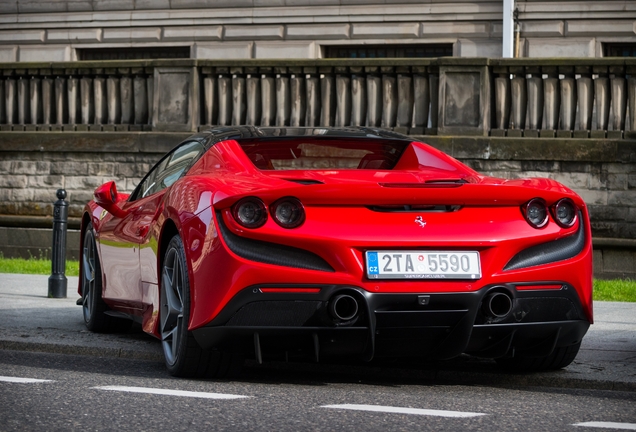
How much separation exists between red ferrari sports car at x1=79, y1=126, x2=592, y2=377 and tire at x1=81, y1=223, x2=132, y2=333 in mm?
2184

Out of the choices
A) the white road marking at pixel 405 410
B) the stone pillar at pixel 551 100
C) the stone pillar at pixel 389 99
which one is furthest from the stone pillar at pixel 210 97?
the white road marking at pixel 405 410

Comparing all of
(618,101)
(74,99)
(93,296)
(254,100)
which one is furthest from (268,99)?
(93,296)

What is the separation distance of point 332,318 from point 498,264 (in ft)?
2.73

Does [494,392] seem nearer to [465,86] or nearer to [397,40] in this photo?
[465,86]

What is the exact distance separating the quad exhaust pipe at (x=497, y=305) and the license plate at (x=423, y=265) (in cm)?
12

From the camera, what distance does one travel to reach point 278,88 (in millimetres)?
16641

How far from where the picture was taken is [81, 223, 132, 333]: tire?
842cm

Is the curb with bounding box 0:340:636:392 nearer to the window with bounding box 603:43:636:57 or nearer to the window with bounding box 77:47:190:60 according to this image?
the window with bounding box 603:43:636:57

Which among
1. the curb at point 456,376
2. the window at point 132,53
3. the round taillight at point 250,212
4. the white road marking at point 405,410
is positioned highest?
the window at point 132,53

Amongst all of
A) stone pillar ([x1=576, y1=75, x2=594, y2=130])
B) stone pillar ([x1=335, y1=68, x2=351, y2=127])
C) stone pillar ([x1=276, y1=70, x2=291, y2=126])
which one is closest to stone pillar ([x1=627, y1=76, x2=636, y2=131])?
stone pillar ([x1=576, y1=75, x2=594, y2=130])

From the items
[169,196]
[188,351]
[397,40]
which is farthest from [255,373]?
[397,40]

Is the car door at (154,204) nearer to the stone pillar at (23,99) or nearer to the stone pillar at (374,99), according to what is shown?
the stone pillar at (374,99)

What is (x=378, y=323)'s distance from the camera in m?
5.71

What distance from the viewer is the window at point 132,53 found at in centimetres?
2548
